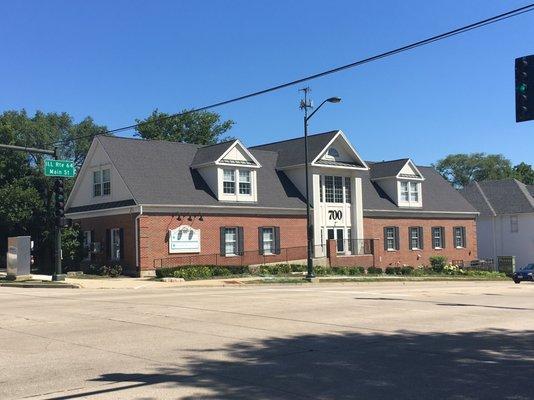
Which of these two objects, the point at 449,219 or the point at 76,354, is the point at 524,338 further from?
the point at 449,219

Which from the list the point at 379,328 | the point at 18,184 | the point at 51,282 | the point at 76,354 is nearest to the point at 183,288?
the point at 51,282

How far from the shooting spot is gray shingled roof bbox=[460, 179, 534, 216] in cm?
5844

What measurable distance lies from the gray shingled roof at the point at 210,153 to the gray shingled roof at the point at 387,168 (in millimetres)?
15593

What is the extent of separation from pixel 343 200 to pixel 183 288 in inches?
771

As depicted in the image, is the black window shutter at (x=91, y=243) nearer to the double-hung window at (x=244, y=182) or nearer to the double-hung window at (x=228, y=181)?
the double-hung window at (x=228, y=181)

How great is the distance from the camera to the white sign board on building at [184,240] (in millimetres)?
33750

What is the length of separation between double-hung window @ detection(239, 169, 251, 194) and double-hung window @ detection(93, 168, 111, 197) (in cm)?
780

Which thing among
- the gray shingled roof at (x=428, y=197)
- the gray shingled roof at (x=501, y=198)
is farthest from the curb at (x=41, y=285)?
the gray shingled roof at (x=501, y=198)

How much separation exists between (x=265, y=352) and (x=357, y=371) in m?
1.87

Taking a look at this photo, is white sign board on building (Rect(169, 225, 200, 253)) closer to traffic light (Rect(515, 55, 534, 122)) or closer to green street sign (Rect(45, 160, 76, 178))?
green street sign (Rect(45, 160, 76, 178))

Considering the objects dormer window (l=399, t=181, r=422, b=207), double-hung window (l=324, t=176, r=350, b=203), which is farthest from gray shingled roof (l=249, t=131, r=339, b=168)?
dormer window (l=399, t=181, r=422, b=207)

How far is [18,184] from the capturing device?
43.5 meters

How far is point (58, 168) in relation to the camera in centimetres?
2770

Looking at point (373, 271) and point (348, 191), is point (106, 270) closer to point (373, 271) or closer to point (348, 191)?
point (373, 271)
